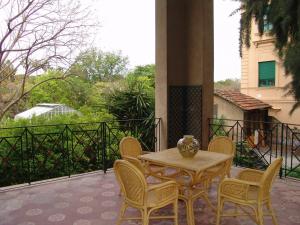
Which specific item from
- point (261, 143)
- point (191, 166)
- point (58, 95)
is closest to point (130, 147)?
point (191, 166)

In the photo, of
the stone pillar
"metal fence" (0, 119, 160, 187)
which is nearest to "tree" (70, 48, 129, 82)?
"metal fence" (0, 119, 160, 187)

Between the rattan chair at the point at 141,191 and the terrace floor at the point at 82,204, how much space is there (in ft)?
1.49

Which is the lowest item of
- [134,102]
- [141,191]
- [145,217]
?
[145,217]

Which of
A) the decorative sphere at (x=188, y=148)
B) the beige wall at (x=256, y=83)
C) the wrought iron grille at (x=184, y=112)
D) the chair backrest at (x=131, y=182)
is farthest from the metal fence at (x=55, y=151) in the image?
the beige wall at (x=256, y=83)

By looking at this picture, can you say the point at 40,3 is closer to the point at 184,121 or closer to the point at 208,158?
the point at 184,121

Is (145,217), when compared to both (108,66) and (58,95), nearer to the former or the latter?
(58,95)

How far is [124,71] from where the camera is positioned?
17.4 m

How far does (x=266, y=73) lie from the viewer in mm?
12500

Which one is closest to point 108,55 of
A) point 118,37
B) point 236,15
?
point 118,37

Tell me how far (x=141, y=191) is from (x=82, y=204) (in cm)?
133

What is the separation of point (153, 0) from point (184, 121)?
2428 millimetres

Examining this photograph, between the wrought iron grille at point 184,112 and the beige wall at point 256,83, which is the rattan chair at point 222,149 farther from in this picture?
the beige wall at point 256,83

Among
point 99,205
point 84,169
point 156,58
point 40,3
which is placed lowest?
point 84,169

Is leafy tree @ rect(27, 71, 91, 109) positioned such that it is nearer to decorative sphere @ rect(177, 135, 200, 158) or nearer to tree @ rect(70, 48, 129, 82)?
tree @ rect(70, 48, 129, 82)
